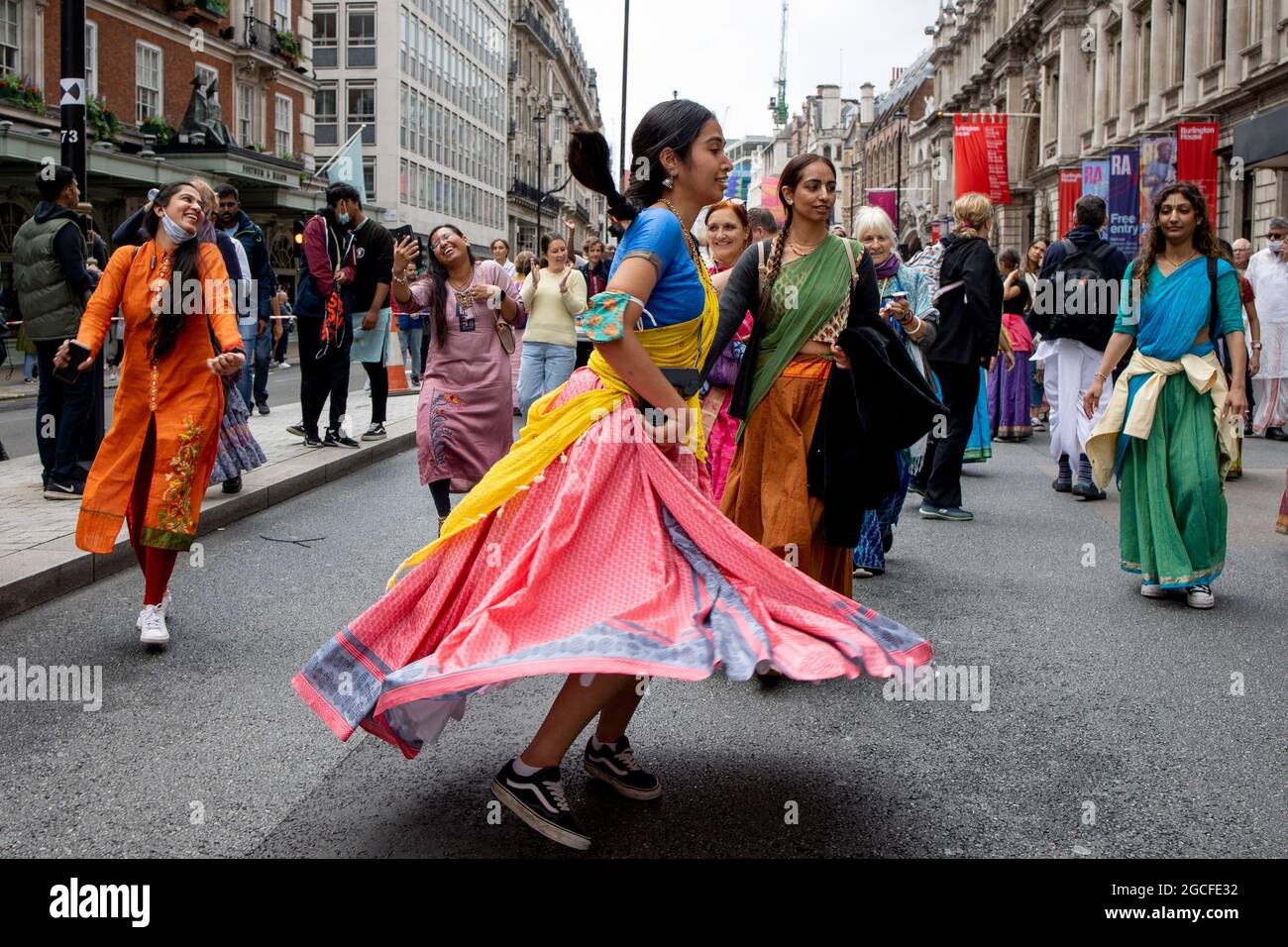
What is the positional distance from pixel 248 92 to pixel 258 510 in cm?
3223

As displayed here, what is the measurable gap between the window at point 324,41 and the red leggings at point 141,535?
177 ft

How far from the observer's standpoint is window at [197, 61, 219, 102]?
32.1 meters

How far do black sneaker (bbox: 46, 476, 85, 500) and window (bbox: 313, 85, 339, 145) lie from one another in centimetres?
5022

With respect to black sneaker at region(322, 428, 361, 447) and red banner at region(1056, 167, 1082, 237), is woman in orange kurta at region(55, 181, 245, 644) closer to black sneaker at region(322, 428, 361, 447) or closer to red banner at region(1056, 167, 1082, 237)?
black sneaker at region(322, 428, 361, 447)

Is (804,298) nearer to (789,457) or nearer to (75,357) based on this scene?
(789,457)

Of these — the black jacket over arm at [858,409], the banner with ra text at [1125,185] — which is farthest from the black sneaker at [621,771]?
the banner with ra text at [1125,185]

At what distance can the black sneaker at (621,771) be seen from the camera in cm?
354

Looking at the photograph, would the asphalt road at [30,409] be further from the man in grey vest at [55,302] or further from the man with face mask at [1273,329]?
the man with face mask at [1273,329]

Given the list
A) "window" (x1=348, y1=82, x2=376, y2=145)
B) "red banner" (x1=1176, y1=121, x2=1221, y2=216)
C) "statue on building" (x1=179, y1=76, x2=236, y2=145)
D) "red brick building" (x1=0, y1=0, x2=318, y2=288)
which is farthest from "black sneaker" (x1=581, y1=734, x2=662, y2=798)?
"window" (x1=348, y1=82, x2=376, y2=145)

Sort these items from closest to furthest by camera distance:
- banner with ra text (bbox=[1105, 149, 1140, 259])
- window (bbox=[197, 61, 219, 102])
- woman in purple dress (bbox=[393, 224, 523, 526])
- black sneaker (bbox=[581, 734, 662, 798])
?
black sneaker (bbox=[581, 734, 662, 798]) → woman in purple dress (bbox=[393, 224, 523, 526]) → banner with ra text (bbox=[1105, 149, 1140, 259]) → window (bbox=[197, 61, 219, 102])

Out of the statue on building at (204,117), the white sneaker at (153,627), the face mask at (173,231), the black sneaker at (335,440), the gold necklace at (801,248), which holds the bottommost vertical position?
the white sneaker at (153,627)

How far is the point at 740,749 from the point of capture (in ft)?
13.1

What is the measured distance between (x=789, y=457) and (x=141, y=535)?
261 cm

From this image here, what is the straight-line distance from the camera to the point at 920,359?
7.21 meters
